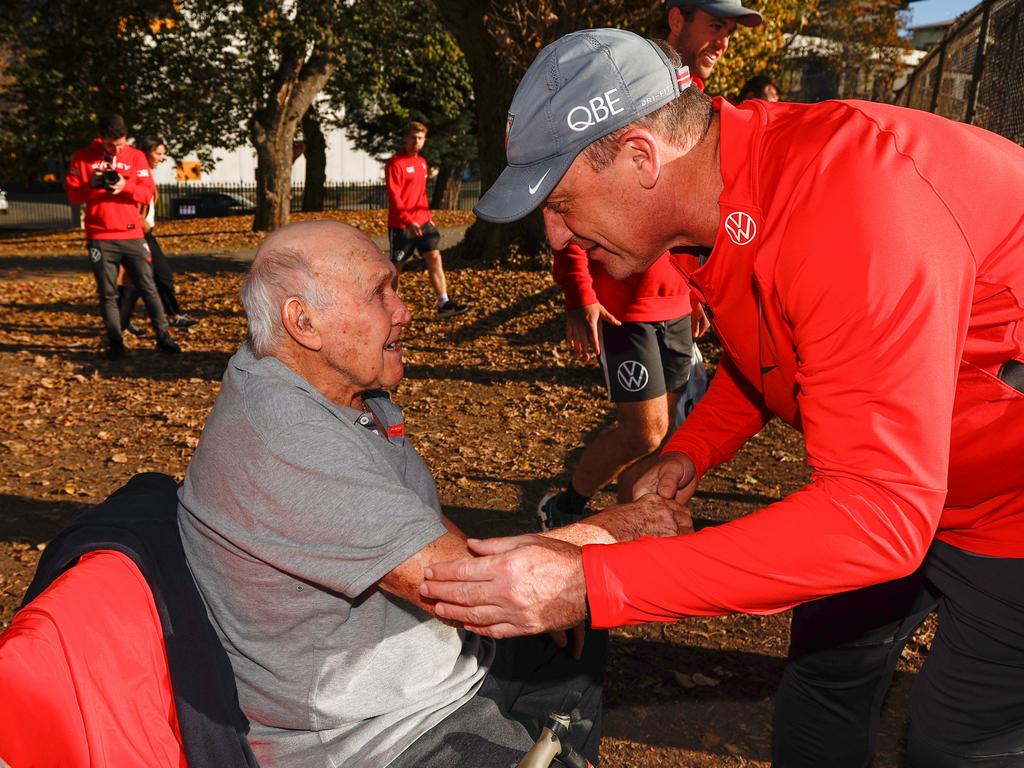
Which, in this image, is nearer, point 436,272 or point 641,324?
point 641,324

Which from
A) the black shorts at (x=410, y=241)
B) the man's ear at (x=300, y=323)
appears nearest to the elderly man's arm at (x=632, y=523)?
the man's ear at (x=300, y=323)

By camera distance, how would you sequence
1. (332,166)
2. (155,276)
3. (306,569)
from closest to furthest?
1. (306,569)
2. (155,276)
3. (332,166)

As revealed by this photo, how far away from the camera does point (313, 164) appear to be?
34.0m

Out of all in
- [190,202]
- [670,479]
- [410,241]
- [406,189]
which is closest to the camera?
[670,479]

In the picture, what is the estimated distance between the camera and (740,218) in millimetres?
1898

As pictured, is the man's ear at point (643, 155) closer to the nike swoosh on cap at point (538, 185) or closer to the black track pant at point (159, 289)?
the nike swoosh on cap at point (538, 185)

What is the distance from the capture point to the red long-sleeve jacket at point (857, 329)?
160 centimetres

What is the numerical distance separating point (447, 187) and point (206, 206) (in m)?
10.1

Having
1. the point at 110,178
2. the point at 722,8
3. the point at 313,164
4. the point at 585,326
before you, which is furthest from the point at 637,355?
the point at 313,164

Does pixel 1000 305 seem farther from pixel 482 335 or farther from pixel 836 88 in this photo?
pixel 836 88

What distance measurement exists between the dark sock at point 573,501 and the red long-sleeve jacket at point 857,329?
3360mm

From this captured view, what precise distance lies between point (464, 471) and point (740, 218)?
17.3ft

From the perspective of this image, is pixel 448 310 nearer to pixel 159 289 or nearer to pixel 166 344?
pixel 166 344

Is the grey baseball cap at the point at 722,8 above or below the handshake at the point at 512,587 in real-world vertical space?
above
